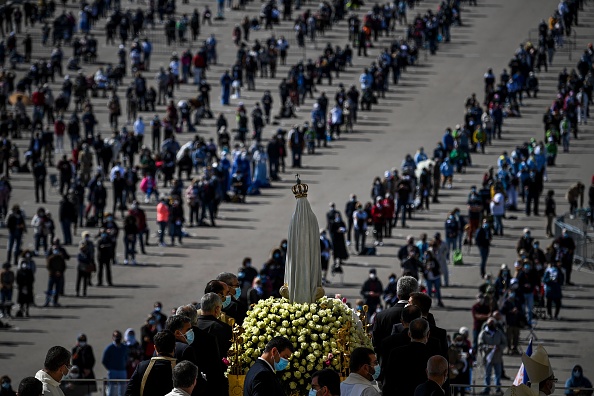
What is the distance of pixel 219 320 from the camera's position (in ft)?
57.9

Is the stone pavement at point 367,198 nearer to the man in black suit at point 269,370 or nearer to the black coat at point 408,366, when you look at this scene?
the black coat at point 408,366

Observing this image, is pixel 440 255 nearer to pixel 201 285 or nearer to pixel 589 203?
pixel 201 285

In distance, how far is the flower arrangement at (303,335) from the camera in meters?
17.6

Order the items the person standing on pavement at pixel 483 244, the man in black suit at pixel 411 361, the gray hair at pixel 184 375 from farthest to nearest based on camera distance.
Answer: the person standing on pavement at pixel 483 244
the man in black suit at pixel 411 361
the gray hair at pixel 184 375

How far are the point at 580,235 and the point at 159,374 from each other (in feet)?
94.0

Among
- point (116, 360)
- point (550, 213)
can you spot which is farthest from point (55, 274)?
point (550, 213)

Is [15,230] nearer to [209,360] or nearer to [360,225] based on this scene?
[360,225]

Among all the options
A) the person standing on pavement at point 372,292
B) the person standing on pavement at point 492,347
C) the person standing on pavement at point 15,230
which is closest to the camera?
the person standing on pavement at point 492,347

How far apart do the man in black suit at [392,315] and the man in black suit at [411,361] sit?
1287 millimetres

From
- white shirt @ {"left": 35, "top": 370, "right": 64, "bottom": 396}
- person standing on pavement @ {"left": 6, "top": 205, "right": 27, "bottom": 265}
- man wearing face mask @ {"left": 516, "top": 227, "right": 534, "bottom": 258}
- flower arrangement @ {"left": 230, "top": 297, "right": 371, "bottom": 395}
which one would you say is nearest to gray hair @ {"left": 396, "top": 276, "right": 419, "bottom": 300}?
flower arrangement @ {"left": 230, "top": 297, "right": 371, "bottom": 395}

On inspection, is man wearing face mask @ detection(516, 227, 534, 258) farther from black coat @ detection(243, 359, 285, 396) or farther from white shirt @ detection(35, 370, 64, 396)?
→ white shirt @ detection(35, 370, 64, 396)

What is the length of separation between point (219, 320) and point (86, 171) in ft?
103

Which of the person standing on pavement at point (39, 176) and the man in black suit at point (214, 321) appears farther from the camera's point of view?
the person standing on pavement at point (39, 176)

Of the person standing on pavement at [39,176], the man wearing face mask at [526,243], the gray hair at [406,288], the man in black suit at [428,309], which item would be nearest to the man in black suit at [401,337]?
the man in black suit at [428,309]
